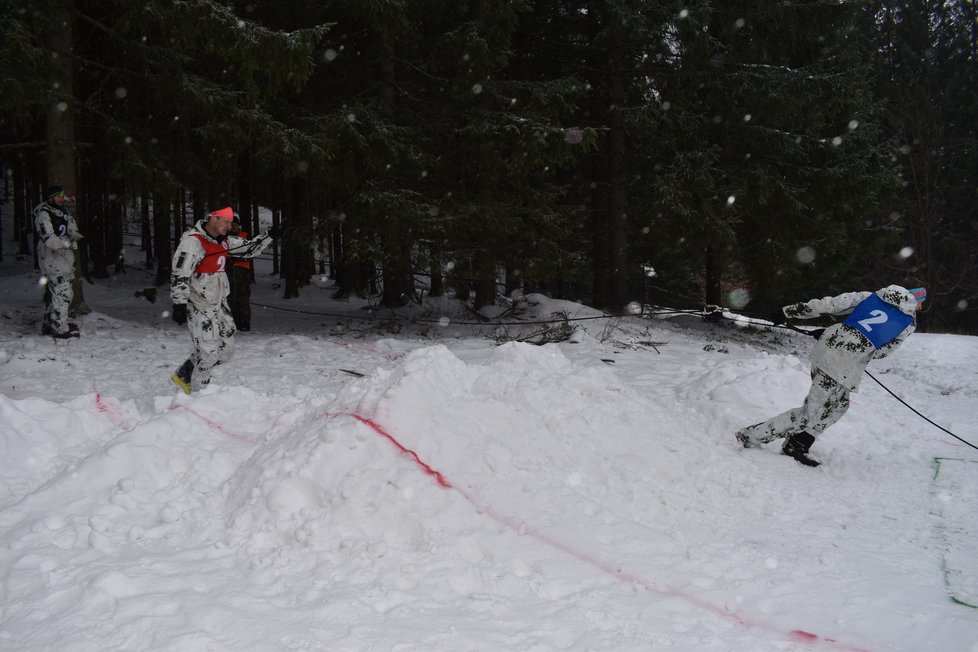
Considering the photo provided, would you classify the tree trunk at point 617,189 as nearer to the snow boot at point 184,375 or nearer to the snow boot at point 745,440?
the snow boot at point 745,440

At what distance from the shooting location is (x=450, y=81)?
11734 mm

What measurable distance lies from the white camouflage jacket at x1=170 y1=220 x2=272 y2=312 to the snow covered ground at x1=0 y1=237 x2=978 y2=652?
1085 millimetres

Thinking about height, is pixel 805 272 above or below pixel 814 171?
below

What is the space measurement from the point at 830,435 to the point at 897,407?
2.56 metres

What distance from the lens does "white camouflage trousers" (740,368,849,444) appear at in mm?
5770

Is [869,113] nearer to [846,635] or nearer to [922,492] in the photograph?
[922,492]

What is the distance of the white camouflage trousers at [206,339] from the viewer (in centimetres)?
641

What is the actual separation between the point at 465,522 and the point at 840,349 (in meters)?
3.94

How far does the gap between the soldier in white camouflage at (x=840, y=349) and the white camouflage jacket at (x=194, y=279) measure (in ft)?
18.3

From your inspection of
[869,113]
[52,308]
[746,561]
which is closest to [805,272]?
[869,113]

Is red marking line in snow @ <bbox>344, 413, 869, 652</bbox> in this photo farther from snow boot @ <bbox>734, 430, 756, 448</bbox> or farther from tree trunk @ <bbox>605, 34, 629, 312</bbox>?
tree trunk @ <bbox>605, 34, 629, 312</bbox>

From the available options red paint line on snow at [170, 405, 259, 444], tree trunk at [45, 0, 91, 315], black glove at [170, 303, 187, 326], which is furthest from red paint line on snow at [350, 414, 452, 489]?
tree trunk at [45, 0, 91, 315]

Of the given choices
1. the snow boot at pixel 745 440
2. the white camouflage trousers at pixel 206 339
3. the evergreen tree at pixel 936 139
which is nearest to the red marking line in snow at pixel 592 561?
the white camouflage trousers at pixel 206 339

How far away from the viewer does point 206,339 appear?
642cm
